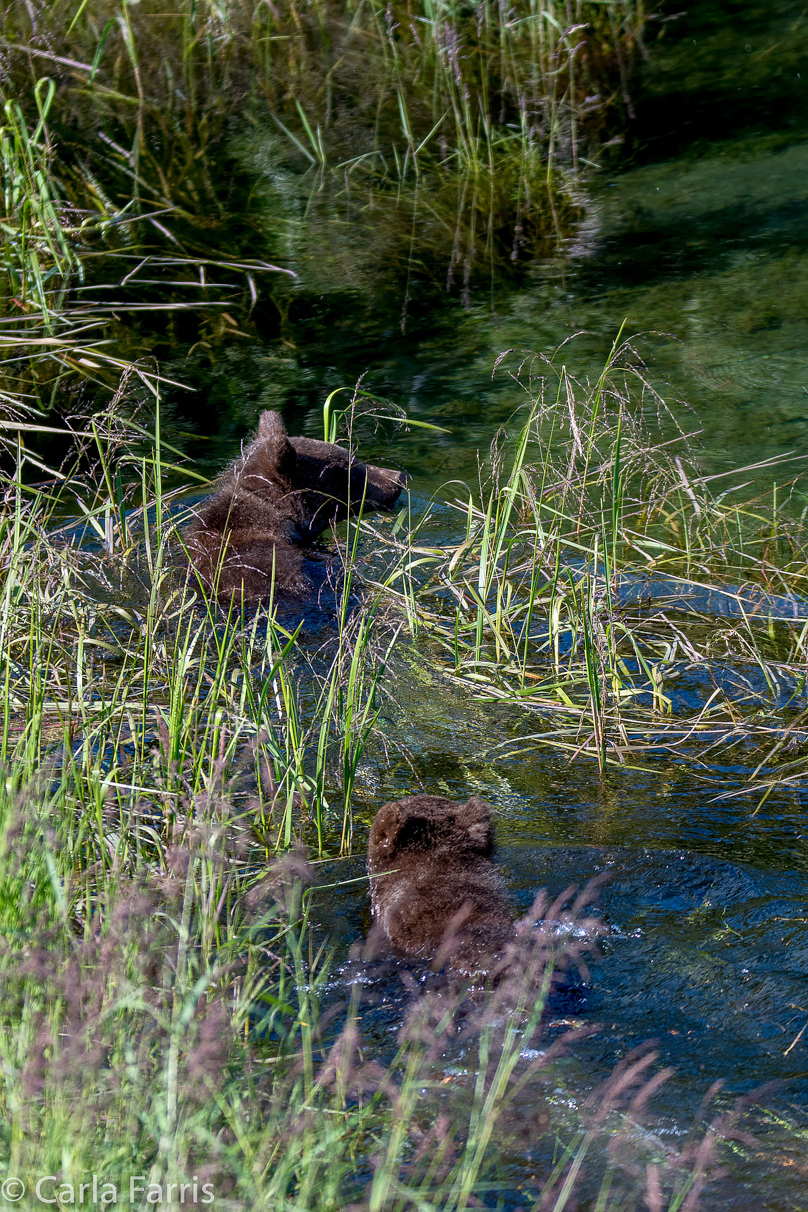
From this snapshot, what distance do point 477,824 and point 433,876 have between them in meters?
0.19

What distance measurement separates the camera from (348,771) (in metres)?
3.86

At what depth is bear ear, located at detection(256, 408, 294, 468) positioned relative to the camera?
568 cm

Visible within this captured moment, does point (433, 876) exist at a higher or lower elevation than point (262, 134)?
lower

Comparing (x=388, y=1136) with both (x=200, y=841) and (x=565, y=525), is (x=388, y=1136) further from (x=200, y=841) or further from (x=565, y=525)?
(x=565, y=525)

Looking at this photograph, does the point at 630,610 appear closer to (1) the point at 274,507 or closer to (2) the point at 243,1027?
(1) the point at 274,507

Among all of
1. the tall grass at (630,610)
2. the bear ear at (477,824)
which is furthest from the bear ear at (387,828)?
the tall grass at (630,610)

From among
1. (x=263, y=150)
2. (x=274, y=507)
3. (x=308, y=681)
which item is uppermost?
(x=263, y=150)

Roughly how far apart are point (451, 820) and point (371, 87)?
9.29 metres

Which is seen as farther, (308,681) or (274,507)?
(274,507)

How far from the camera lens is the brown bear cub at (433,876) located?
3.36m

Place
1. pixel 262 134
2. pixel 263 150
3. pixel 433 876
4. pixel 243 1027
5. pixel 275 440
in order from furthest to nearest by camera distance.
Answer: pixel 262 134, pixel 263 150, pixel 275 440, pixel 433 876, pixel 243 1027

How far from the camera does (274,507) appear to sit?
5727 millimetres

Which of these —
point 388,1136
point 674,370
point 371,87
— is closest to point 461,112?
point 371,87

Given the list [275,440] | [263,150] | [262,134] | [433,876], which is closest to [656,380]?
[275,440]
